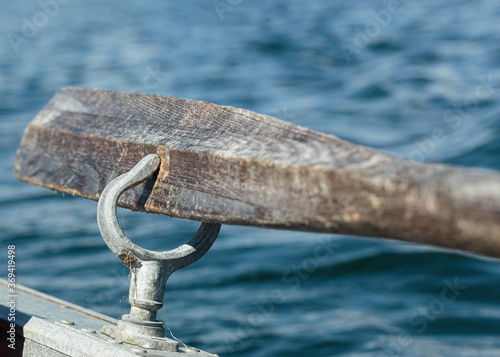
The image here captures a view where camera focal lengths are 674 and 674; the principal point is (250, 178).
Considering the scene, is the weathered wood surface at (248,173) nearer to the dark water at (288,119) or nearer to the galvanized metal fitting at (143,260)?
the galvanized metal fitting at (143,260)

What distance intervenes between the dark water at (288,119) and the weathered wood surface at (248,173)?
2911mm

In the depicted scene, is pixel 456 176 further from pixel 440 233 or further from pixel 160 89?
pixel 160 89

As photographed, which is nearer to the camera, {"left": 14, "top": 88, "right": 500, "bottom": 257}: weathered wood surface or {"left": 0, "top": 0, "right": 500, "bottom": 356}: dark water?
{"left": 14, "top": 88, "right": 500, "bottom": 257}: weathered wood surface

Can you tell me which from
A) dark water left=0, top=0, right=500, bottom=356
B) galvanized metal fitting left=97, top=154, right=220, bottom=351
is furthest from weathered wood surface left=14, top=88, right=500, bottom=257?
dark water left=0, top=0, right=500, bottom=356

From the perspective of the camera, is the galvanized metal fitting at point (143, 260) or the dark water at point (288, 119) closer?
the galvanized metal fitting at point (143, 260)

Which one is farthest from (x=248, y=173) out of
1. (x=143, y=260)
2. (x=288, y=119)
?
(x=288, y=119)

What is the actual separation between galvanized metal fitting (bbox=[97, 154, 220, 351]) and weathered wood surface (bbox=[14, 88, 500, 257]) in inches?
3.3

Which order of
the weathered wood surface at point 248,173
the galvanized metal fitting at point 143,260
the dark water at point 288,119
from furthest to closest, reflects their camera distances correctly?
the dark water at point 288,119
the galvanized metal fitting at point 143,260
the weathered wood surface at point 248,173

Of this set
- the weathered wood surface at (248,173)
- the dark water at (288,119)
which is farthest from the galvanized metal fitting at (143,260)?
the dark water at (288,119)

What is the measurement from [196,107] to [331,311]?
3.64 meters

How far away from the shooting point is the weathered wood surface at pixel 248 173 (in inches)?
36.8

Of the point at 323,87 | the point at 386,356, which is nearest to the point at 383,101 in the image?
the point at 323,87

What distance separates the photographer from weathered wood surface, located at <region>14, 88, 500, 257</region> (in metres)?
0.93

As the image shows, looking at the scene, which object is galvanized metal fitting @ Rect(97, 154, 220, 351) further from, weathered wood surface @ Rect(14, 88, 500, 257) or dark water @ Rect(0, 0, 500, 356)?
dark water @ Rect(0, 0, 500, 356)
